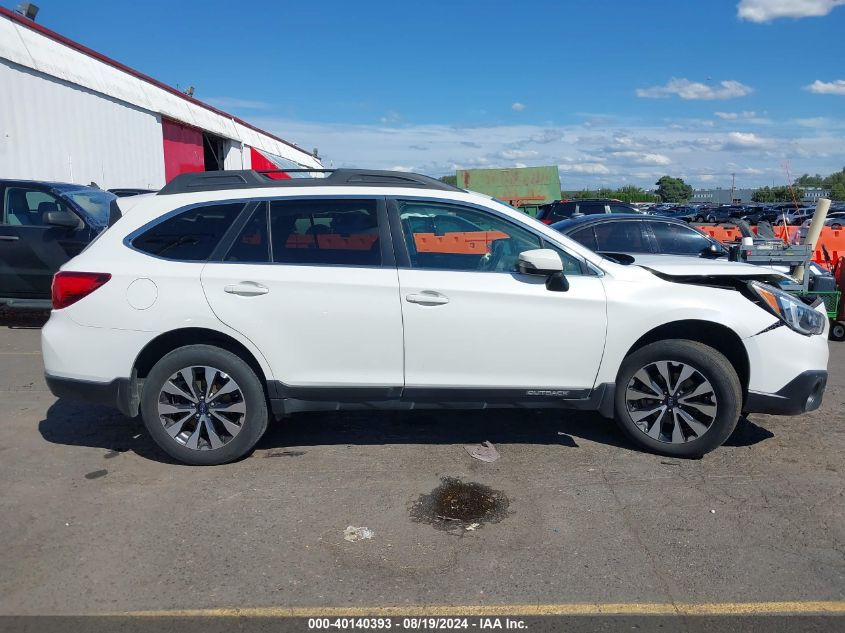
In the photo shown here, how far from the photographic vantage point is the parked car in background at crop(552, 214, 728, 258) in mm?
9711

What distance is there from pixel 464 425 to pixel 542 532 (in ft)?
5.89

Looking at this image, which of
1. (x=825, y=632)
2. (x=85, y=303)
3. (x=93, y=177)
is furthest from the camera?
(x=93, y=177)

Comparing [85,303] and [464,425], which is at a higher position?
[85,303]

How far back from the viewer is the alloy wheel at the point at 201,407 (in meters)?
4.52

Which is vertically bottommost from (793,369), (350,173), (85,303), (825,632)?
(825,632)

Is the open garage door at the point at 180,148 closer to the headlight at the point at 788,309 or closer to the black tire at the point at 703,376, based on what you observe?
the black tire at the point at 703,376

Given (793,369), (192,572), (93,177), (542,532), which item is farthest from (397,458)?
(93,177)

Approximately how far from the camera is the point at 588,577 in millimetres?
3330

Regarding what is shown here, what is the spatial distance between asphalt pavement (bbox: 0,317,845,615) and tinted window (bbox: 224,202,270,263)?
1.39 metres

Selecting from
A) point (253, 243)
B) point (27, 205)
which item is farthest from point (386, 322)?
point (27, 205)

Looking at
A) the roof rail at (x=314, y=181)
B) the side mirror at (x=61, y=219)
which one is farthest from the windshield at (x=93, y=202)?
the roof rail at (x=314, y=181)

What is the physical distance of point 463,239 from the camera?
467 centimetres

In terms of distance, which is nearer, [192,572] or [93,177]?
[192,572]

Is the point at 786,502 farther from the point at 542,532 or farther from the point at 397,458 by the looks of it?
the point at 397,458
